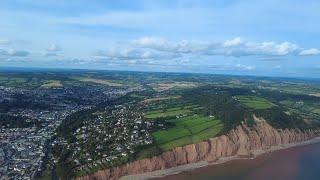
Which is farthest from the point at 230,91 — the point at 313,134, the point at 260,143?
the point at 260,143

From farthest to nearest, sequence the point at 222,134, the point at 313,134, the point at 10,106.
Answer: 1. the point at 10,106
2. the point at 313,134
3. the point at 222,134

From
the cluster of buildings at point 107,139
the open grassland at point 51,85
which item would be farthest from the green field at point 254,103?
the open grassland at point 51,85

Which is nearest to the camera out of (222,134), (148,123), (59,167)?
(59,167)

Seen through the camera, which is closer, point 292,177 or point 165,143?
point 292,177

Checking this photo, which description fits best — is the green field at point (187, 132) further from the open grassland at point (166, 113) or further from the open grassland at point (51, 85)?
the open grassland at point (51, 85)

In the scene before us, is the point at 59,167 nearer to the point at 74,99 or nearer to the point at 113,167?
the point at 113,167

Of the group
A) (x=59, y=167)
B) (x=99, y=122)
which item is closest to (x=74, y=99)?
(x=99, y=122)

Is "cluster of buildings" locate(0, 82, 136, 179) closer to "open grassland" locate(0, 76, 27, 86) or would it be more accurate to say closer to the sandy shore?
the sandy shore
